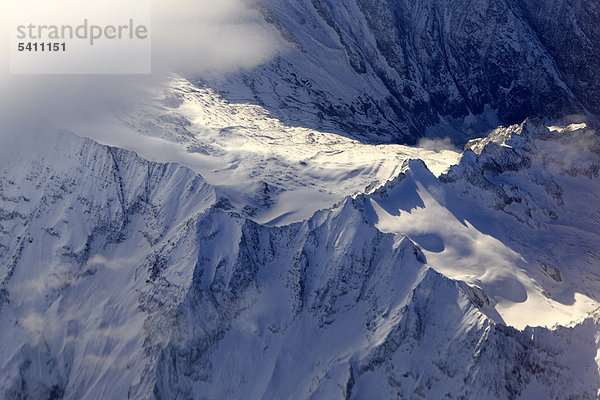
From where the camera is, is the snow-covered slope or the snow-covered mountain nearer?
the snow-covered slope

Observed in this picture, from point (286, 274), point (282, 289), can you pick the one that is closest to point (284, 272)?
point (286, 274)

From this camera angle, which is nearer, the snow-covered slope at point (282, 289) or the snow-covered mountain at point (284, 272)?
the snow-covered slope at point (282, 289)

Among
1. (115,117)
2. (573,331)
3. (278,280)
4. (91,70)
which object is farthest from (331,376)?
(91,70)

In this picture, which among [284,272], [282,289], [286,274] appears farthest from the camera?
[284,272]

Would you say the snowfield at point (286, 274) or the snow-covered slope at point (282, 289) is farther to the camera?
the snowfield at point (286, 274)

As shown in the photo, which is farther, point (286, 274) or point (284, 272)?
point (284, 272)

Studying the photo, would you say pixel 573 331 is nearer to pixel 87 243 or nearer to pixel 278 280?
pixel 278 280

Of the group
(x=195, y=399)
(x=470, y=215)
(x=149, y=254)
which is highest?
(x=470, y=215)

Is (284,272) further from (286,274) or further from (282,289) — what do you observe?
(282,289)
